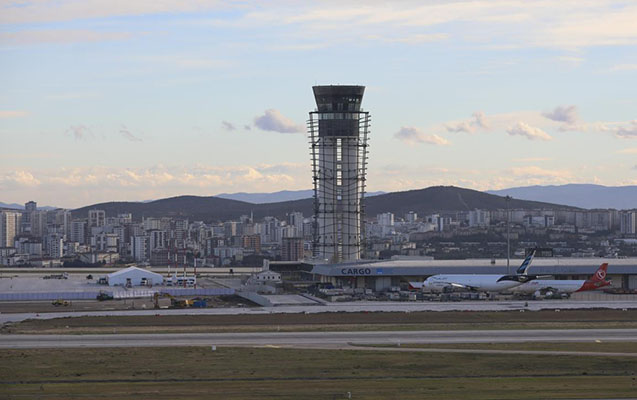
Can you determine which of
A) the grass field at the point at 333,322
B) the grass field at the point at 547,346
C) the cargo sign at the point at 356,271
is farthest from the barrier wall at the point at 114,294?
the grass field at the point at 547,346

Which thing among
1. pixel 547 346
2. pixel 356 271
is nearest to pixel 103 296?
pixel 356 271

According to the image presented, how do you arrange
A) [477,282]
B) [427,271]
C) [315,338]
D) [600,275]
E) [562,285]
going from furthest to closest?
1. [427,271]
2. [477,282]
3. [600,275]
4. [562,285]
5. [315,338]

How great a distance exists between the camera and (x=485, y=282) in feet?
392

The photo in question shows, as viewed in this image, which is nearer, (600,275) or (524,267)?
(600,275)

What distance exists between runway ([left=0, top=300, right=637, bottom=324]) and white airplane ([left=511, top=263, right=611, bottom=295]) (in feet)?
26.9

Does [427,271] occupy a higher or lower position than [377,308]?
higher

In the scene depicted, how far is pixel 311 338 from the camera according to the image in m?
73.2

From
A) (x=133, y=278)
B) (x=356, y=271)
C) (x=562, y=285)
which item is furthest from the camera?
(x=133, y=278)

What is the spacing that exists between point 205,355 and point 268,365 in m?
5.60

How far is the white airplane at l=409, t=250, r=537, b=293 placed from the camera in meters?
119

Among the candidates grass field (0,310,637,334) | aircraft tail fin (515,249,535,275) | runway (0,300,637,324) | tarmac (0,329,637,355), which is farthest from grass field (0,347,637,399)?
aircraft tail fin (515,249,535,275)

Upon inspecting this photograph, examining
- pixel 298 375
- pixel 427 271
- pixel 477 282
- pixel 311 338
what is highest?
pixel 427 271

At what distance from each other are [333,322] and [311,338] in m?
12.3

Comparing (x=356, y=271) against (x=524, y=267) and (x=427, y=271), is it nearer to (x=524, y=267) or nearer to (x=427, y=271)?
(x=427, y=271)
